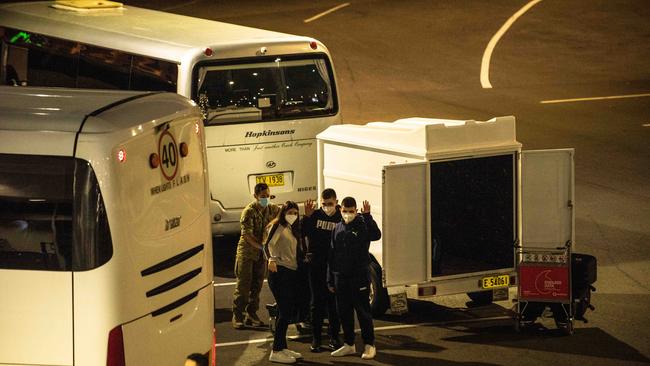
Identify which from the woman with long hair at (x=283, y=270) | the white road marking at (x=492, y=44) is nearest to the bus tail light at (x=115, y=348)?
the woman with long hair at (x=283, y=270)

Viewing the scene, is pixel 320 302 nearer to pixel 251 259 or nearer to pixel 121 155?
pixel 251 259

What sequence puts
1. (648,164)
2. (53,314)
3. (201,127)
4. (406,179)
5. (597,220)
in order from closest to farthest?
(53,314), (201,127), (406,179), (597,220), (648,164)

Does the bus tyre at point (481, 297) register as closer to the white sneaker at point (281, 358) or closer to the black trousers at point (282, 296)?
the black trousers at point (282, 296)

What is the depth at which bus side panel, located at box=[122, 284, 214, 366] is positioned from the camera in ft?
31.9

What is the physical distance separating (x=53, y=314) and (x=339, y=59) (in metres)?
24.1

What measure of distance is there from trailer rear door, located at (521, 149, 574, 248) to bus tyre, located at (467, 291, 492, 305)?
79 centimetres

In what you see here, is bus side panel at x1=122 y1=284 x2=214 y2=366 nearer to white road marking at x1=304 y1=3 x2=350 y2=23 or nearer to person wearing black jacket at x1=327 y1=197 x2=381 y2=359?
person wearing black jacket at x1=327 y1=197 x2=381 y2=359

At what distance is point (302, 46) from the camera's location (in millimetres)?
17625

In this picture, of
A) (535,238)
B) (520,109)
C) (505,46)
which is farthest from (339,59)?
(535,238)

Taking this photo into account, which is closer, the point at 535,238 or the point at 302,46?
the point at 535,238

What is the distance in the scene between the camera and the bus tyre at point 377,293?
1436 centimetres

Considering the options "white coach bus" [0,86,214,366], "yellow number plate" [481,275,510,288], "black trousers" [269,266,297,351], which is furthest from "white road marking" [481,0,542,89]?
"white coach bus" [0,86,214,366]

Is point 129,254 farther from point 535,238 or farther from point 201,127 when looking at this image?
point 535,238

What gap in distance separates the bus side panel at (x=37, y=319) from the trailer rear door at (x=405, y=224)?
5107mm
